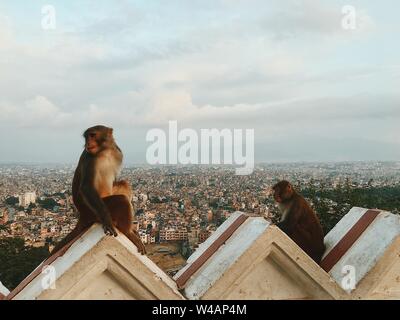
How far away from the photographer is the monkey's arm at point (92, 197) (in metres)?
2.40

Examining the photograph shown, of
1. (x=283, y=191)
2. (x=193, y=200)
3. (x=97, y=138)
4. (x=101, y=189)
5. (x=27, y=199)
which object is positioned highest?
(x=97, y=138)

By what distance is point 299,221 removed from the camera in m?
4.82

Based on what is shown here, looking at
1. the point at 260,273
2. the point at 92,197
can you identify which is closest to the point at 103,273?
the point at 260,273

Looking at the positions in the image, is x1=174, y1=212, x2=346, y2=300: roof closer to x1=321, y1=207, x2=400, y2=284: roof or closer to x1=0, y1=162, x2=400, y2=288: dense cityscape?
x1=321, y1=207, x2=400, y2=284: roof

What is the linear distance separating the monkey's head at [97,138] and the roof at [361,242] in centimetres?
173

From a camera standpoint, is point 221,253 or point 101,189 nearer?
point 221,253

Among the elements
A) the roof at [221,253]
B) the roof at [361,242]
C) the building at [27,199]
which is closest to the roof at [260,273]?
the roof at [221,253]

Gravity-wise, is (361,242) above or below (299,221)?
above

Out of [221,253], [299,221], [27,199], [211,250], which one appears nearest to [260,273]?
[221,253]

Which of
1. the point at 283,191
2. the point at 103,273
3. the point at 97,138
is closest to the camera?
the point at 103,273

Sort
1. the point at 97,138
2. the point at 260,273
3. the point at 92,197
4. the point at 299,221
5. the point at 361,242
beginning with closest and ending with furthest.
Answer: the point at 260,273
the point at 361,242
the point at 92,197
the point at 97,138
the point at 299,221

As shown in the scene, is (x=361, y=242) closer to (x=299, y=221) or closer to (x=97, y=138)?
(x=97, y=138)

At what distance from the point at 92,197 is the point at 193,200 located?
84.8 ft

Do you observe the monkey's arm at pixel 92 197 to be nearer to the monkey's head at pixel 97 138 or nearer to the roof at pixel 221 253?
the monkey's head at pixel 97 138
